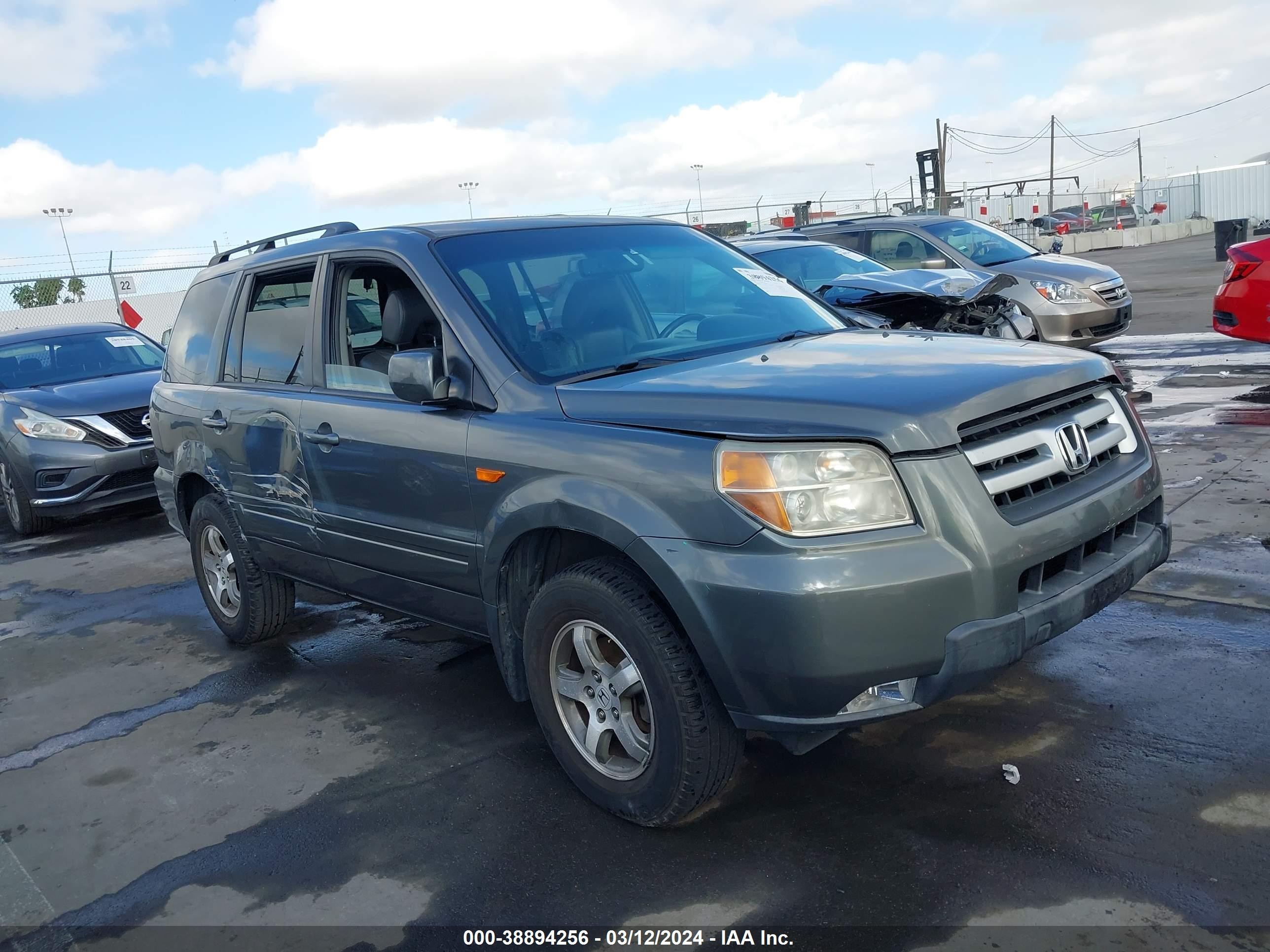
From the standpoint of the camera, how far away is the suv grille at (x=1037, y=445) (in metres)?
2.88

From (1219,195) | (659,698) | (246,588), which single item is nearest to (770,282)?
(659,698)

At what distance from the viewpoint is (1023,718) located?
3.66 m

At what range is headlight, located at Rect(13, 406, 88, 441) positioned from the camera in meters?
8.43

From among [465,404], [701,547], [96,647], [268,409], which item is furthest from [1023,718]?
[96,647]

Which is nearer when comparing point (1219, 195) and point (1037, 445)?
point (1037, 445)

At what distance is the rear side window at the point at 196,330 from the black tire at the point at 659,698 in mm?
2892

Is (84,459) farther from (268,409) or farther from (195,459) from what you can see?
(268,409)

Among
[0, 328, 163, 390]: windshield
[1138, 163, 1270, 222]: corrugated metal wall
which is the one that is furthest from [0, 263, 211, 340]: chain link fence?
[1138, 163, 1270, 222]: corrugated metal wall

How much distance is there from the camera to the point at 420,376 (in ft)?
11.3

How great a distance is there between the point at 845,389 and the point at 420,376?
4.47 feet

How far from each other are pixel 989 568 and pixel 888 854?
844 millimetres

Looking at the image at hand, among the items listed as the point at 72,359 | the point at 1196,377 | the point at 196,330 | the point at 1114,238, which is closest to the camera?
the point at 196,330

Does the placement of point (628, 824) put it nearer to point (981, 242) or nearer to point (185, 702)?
point (185, 702)

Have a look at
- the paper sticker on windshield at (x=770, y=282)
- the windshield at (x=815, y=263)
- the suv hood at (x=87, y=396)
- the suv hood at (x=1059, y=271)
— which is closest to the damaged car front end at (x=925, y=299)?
the windshield at (x=815, y=263)
